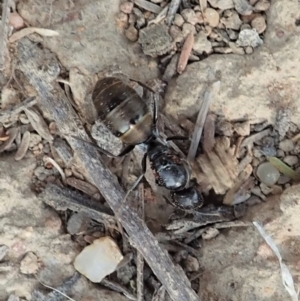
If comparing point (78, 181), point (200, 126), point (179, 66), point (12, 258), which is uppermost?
point (179, 66)

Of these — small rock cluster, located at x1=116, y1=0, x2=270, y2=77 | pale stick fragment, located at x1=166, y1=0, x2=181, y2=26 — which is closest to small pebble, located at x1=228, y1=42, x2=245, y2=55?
small rock cluster, located at x1=116, y1=0, x2=270, y2=77

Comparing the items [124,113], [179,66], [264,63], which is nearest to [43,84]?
[124,113]

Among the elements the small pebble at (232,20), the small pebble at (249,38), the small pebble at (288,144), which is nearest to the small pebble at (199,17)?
the small pebble at (232,20)

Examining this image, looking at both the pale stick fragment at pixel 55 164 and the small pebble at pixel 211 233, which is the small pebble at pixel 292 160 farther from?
the pale stick fragment at pixel 55 164

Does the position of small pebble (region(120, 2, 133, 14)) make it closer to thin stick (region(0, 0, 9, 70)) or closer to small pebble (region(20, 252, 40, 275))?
thin stick (region(0, 0, 9, 70))

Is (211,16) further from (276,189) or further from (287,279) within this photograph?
(287,279)

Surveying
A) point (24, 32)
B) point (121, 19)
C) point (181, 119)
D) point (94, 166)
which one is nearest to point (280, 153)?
point (181, 119)

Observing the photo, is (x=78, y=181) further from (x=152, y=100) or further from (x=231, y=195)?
(x=231, y=195)
